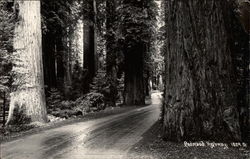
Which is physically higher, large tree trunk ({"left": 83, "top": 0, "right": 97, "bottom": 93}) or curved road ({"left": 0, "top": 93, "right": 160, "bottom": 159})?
large tree trunk ({"left": 83, "top": 0, "right": 97, "bottom": 93})

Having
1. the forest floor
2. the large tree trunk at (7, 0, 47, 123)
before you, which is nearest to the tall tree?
the large tree trunk at (7, 0, 47, 123)

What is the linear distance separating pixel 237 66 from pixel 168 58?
4.52 ft

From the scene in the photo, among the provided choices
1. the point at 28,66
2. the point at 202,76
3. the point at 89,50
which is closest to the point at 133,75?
the point at 89,50

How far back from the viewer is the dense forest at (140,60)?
21.7 feet

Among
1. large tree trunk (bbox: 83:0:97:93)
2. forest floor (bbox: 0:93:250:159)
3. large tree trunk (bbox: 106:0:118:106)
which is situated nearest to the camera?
forest floor (bbox: 0:93:250:159)

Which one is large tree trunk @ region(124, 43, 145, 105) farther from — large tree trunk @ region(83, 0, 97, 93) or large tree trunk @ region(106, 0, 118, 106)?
large tree trunk @ region(83, 0, 97, 93)

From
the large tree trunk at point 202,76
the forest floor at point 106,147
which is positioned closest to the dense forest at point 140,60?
the large tree trunk at point 202,76

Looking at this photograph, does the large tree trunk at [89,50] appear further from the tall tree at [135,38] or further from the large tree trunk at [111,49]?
the tall tree at [135,38]

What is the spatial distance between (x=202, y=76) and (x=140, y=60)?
14.2 m

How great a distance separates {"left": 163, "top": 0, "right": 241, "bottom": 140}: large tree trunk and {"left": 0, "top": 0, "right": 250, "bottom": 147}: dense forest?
19mm

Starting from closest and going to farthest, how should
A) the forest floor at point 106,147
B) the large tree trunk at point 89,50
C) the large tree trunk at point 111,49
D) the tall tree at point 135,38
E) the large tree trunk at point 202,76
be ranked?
the forest floor at point 106,147 < the large tree trunk at point 202,76 < the tall tree at point 135,38 < the large tree trunk at point 111,49 < the large tree trunk at point 89,50

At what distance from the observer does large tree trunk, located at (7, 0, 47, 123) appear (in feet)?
39.8

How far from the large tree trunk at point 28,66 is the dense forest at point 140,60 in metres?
0.03

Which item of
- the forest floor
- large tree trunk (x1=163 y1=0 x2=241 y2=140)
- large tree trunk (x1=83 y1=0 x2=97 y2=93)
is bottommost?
the forest floor
